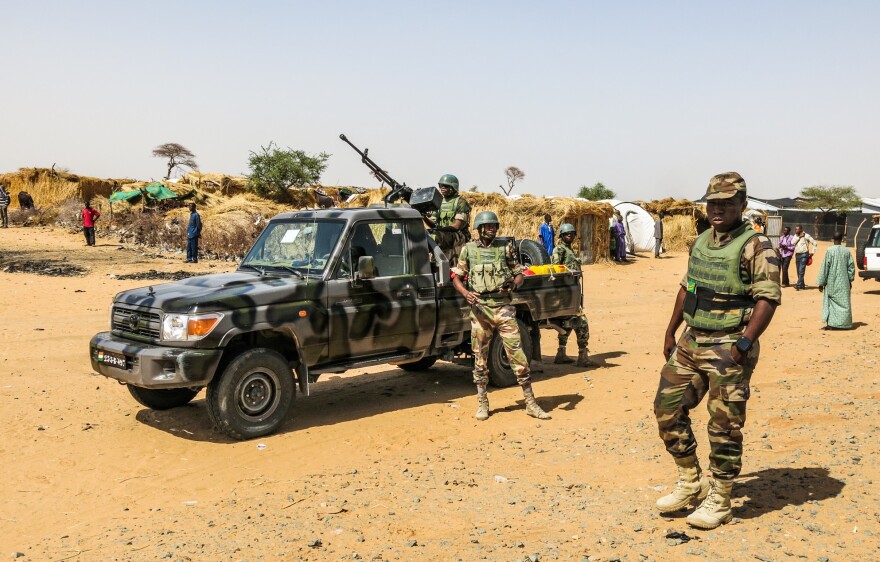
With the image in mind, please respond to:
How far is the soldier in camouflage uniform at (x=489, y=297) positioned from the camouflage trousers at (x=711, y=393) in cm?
299

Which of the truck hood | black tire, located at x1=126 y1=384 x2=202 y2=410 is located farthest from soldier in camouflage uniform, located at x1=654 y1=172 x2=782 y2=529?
black tire, located at x1=126 y1=384 x2=202 y2=410

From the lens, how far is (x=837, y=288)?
13789mm

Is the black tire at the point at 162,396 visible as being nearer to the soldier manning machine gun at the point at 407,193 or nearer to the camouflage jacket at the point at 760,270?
the soldier manning machine gun at the point at 407,193

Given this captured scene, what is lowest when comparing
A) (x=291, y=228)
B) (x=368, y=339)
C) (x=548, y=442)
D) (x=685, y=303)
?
(x=548, y=442)

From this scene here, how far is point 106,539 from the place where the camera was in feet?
16.6

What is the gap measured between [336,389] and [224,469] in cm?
303

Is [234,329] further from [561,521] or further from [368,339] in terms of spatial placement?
[561,521]

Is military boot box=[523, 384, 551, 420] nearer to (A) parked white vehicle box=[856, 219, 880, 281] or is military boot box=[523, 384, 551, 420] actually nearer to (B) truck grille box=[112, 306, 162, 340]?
(B) truck grille box=[112, 306, 162, 340]

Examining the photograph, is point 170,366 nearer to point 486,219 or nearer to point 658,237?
point 486,219

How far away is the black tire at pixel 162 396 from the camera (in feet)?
26.0

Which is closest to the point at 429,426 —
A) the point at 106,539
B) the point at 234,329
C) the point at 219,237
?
the point at 234,329

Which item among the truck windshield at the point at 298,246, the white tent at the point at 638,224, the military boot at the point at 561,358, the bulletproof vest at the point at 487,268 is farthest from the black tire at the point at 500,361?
the white tent at the point at 638,224

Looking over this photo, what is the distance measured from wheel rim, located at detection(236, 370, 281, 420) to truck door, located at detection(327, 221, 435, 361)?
0.69m

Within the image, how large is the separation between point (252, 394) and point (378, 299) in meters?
1.58
